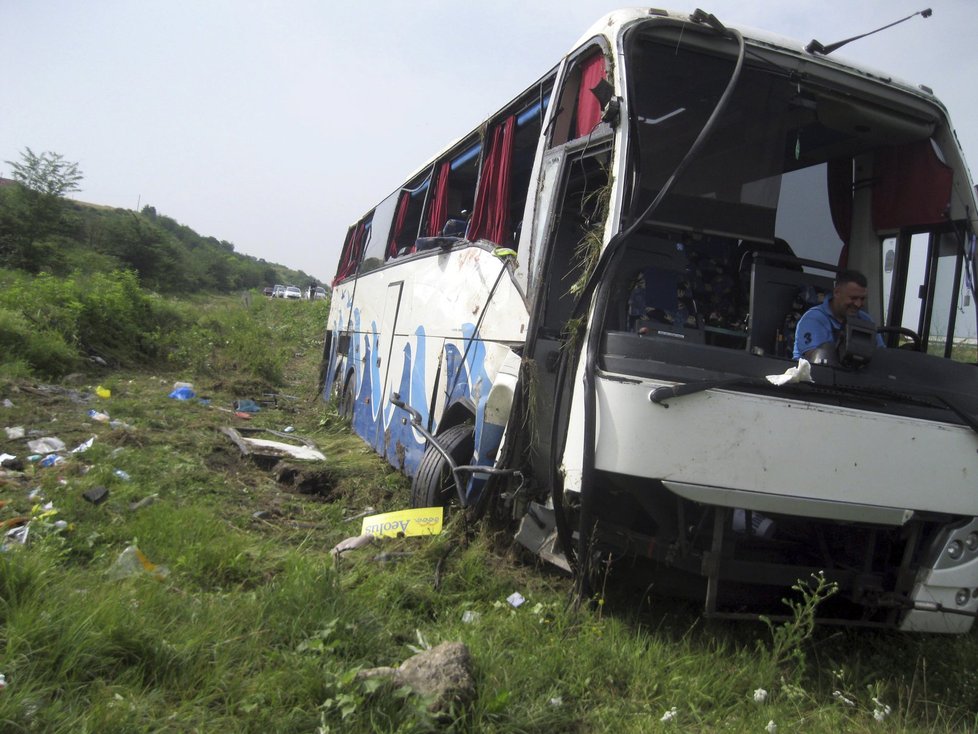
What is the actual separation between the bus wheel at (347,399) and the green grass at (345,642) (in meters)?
4.28

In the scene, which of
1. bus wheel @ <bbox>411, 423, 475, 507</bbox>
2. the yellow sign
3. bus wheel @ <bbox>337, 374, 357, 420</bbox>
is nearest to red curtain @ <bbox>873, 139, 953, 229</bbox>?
bus wheel @ <bbox>411, 423, 475, 507</bbox>

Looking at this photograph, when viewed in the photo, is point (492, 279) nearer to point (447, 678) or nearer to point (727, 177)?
point (727, 177)

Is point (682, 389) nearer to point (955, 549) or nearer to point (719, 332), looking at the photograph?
point (719, 332)

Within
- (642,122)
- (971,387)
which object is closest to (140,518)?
(642,122)

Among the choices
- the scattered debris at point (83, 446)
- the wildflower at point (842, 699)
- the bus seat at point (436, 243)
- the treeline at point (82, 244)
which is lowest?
the wildflower at point (842, 699)

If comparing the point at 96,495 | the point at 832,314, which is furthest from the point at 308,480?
the point at 832,314

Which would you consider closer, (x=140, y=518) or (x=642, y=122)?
(x=642, y=122)

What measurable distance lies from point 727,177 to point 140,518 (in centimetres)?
392

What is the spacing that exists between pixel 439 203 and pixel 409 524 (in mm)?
3201

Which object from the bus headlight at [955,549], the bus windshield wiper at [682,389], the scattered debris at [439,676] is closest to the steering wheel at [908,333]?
the bus headlight at [955,549]

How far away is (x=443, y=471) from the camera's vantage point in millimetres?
4742

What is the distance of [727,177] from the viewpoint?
13.4 ft

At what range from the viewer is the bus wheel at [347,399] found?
31.2ft

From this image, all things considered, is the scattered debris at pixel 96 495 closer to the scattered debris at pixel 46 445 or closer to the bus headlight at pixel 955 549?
the scattered debris at pixel 46 445
